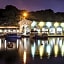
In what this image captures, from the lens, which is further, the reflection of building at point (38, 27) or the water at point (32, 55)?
the reflection of building at point (38, 27)

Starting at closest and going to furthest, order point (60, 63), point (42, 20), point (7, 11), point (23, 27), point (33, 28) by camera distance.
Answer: point (60, 63), point (23, 27), point (33, 28), point (42, 20), point (7, 11)

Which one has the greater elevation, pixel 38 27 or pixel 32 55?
pixel 38 27

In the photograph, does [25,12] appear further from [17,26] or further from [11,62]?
[11,62]

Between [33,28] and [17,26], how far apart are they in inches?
83.1

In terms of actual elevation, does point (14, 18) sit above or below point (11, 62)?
above

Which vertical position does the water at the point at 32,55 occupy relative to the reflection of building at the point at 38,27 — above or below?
below

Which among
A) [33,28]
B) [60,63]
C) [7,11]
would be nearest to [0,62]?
[60,63]

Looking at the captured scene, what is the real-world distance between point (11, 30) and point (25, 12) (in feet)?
16.8

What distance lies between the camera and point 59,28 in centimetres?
3506

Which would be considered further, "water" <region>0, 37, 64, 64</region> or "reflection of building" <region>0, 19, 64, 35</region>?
"reflection of building" <region>0, 19, 64, 35</region>

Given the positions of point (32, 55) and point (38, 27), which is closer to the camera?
point (32, 55)

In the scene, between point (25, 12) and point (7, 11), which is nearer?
point (25, 12)

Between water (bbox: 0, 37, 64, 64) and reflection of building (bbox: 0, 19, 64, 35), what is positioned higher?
reflection of building (bbox: 0, 19, 64, 35)

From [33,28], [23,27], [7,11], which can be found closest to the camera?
[23,27]
